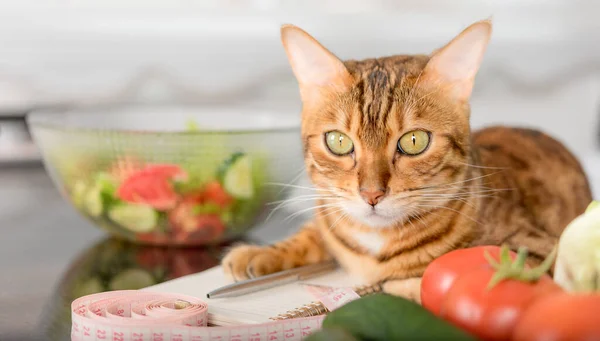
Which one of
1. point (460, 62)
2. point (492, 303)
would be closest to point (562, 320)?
point (492, 303)

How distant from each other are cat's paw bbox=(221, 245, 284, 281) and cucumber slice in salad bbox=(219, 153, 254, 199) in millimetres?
217

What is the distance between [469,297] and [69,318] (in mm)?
701

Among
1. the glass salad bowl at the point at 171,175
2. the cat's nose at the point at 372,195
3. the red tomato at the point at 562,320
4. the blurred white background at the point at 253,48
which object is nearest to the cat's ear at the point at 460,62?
the cat's nose at the point at 372,195

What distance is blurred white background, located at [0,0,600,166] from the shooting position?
238cm

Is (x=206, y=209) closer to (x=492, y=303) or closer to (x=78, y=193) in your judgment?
(x=78, y=193)

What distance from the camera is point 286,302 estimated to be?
118cm

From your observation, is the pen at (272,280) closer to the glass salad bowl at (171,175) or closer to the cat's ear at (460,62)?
the glass salad bowl at (171,175)

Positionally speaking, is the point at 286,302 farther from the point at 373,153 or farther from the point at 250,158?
the point at 250,158

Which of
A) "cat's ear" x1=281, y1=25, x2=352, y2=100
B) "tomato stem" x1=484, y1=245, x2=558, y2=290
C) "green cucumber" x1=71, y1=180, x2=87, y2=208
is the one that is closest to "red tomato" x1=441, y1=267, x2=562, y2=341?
"tomato stem" x1=484, y1=245, x2=558, y2=290

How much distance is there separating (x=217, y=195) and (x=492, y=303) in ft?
2.95

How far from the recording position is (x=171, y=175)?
5.13 feet

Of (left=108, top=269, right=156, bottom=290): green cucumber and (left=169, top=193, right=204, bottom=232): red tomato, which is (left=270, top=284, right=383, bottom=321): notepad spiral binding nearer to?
(left=108, top=269, right=156, bottom=290): green cucumber

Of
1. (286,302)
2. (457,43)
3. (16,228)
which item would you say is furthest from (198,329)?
(16,228)

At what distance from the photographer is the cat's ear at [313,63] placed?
1.28 metres
